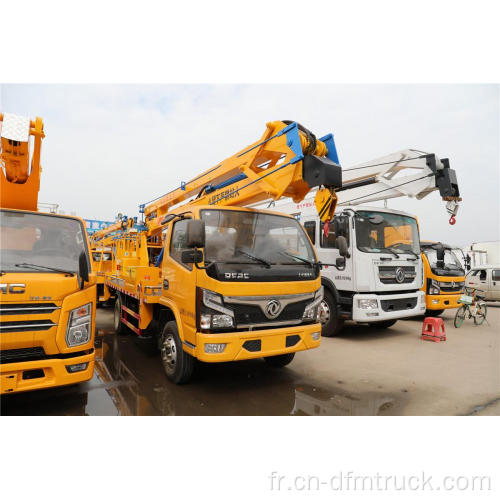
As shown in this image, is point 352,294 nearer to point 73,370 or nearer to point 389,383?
point 389,383

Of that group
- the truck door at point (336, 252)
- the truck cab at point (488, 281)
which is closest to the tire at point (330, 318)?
the truck door at point (336, 252)

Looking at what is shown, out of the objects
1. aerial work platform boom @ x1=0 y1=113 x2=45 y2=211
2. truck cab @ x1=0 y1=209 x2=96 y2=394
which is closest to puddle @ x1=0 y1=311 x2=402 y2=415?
truck cab @ x1=0 y1=209 x2=96 y2=394

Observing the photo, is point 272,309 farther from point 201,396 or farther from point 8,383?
point 8,383

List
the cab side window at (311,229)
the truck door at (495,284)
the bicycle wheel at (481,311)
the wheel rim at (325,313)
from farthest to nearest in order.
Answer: the truck door at (495,284), the bicycle wheel at (481,311), the cab side window at (311,229), the wheel rim at (325,313)

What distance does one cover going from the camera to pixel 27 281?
2840 mm

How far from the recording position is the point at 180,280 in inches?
154

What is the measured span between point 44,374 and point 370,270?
5.17m

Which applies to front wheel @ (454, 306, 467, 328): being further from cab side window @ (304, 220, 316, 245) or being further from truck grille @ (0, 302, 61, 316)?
truck grille @ (0, 302, 61, 316)

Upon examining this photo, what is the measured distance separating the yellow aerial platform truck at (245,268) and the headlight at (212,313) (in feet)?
0.03

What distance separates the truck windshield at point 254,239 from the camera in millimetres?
3705

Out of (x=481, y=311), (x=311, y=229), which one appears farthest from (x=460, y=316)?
(x=311, y=229)

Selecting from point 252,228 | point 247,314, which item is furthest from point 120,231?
point 247,314

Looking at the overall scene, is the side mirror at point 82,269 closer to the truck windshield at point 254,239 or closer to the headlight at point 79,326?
the headlight at point 79,326

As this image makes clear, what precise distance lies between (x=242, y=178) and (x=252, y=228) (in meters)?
0.95
